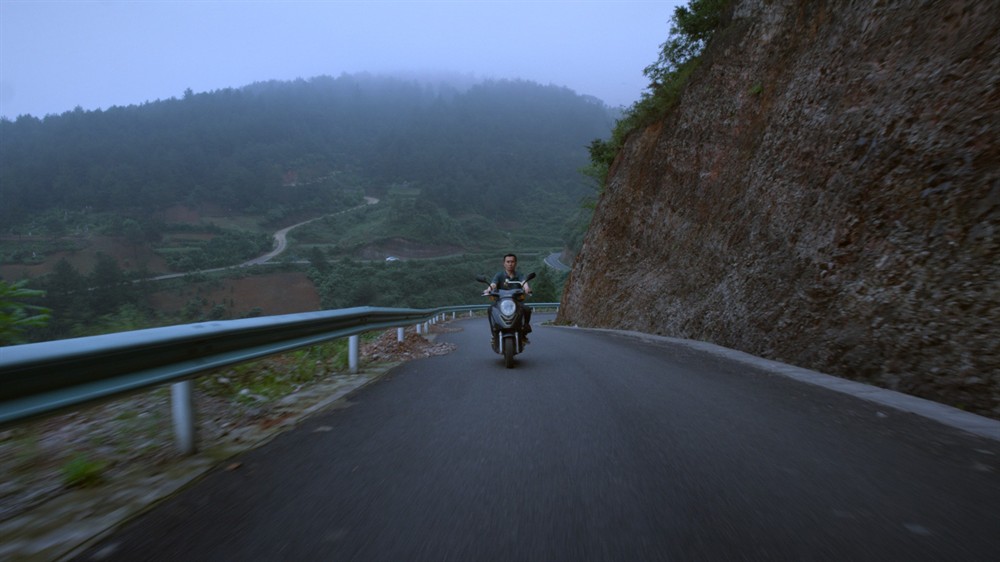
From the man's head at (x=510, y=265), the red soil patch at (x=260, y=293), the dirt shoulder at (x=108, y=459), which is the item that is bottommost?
the red soil patch at (x=260, y=293)

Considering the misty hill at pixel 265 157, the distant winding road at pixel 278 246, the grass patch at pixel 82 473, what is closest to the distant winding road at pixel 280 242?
the distant winding road at pixel 278 246

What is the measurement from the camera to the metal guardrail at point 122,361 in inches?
93.0

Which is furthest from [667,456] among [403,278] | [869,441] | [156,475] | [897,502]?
[403,278]

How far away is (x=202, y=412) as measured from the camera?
15.8 feet

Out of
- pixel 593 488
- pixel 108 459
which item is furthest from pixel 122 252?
pixel 593 488

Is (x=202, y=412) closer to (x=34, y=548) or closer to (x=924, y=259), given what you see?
(x=34, y=548)

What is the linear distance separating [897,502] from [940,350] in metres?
4.06

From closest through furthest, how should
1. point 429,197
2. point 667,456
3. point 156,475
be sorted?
1. point 156,475
2. point 667,456
3. point 429,197

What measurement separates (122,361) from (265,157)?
506ft

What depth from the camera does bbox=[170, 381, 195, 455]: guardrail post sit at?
354cm

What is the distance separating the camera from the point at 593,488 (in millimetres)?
2861

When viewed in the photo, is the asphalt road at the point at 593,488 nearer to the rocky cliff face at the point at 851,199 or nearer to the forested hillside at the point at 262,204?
the rocky cliff face at the point at 851,199

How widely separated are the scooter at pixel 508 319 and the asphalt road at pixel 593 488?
2.72 m

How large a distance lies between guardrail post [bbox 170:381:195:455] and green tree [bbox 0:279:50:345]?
271cm
